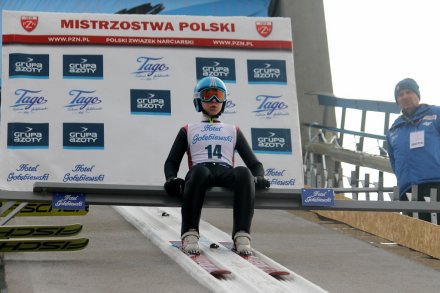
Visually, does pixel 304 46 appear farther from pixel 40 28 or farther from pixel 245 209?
pixel 245 209

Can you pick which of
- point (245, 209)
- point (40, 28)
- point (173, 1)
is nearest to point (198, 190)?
point (245, 209)

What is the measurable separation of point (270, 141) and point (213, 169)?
287 centimetres

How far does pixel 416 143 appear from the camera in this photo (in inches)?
388

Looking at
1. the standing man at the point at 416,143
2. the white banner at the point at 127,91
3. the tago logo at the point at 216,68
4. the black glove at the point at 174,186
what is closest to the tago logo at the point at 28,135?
the white banner at the point at 127,91

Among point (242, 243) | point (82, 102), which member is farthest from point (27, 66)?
point (242, 243)

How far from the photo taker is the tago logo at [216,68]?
11.1m

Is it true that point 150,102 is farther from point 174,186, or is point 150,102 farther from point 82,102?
point 174,186

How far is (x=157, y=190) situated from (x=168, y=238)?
2.22 ft

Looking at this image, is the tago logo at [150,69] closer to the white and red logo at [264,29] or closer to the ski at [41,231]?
the white and red logo at [264,29]

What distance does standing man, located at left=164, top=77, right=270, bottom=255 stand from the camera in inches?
312

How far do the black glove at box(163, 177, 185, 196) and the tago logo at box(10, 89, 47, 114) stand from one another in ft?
9.44

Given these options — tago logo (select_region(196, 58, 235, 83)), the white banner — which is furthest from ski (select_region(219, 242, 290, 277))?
tago logo (select_region(196, 58, 235, 83))

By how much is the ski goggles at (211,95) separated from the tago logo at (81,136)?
243 cm

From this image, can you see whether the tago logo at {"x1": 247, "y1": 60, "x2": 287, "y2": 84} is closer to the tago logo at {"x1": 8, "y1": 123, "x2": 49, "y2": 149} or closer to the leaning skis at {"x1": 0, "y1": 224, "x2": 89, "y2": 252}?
the tago logo at {"x1": 8, "y1": 123, "x2": 49, "y2": 149}
